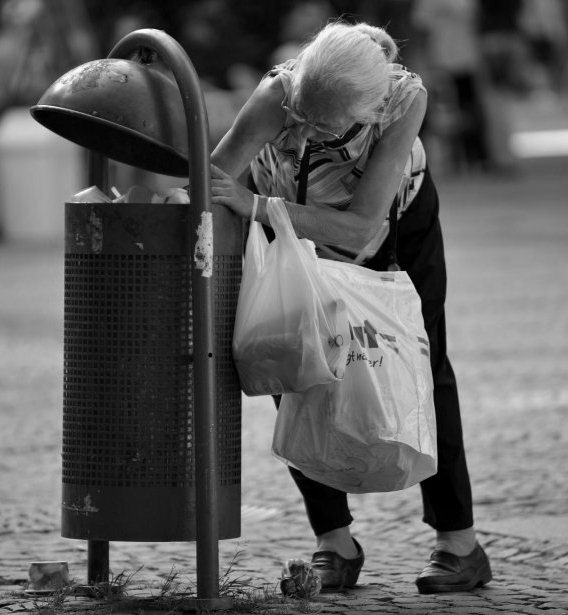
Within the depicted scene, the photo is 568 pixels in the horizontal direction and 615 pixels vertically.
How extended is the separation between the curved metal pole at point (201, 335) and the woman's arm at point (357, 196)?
0.49ft

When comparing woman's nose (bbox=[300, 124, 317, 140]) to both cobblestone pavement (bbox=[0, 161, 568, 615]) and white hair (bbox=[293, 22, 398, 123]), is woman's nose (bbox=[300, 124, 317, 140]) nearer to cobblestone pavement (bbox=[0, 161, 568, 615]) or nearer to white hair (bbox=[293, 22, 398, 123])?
white hair (bbox=[293, 22, 398, 123])

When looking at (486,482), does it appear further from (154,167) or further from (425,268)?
(154,167)

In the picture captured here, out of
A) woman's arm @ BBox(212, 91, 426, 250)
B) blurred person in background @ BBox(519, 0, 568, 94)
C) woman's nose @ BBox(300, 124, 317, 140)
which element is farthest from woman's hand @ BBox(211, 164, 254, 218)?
blurred person in background @ BBox(519, 0, 568, 94)

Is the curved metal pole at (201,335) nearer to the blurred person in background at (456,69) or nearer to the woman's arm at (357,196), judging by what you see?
the woman's arm at (357,196)

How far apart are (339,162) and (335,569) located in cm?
117

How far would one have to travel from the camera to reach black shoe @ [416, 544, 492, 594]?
178 inches

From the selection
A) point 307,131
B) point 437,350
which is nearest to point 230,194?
point 307,131

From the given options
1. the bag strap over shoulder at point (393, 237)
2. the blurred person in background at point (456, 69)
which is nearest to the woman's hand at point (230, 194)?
the bag strap over shoulder at point (393, 237)

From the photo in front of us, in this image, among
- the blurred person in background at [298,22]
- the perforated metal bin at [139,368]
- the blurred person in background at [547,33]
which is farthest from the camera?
the blurred person in background at [547,33]

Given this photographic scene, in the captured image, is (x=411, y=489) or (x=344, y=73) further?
(x=411, y=489)

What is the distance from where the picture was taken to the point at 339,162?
4.22 m

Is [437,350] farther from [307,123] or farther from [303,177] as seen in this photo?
[307,123]

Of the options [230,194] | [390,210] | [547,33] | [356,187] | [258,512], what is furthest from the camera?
[547,33]

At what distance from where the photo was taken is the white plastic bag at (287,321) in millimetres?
3977
